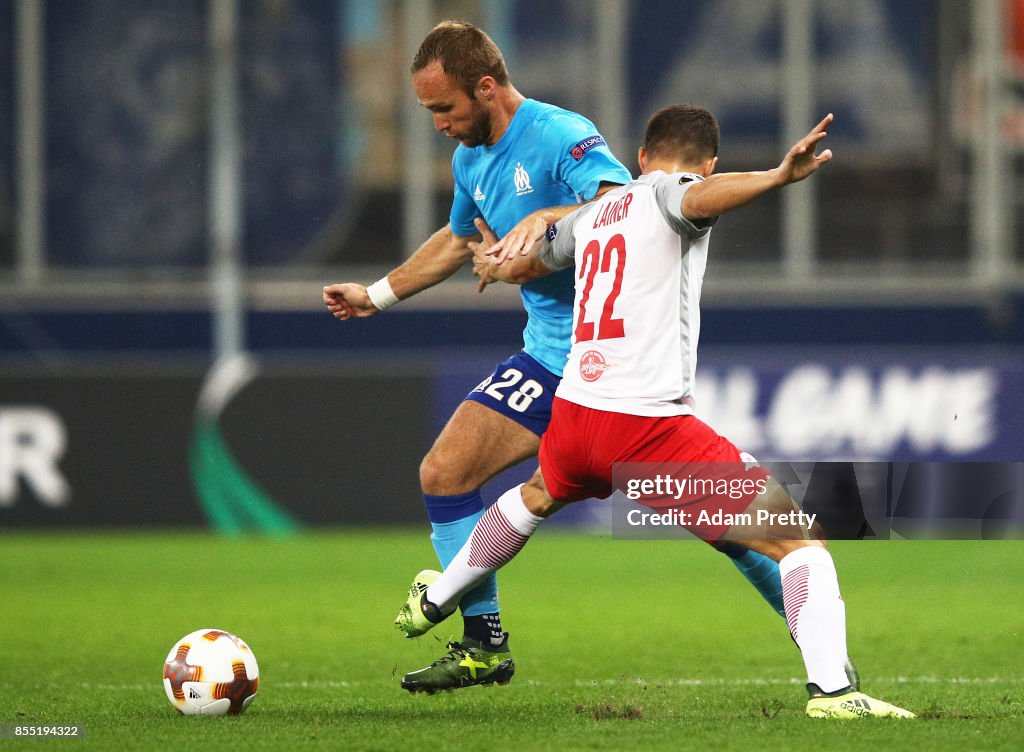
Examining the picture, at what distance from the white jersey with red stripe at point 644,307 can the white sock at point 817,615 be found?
1.88ft

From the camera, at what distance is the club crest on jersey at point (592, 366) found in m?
5.06

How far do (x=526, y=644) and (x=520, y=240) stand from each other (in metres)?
2.64

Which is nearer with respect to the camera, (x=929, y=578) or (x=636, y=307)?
(x=636, y=307)

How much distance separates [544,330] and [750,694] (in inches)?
56.4

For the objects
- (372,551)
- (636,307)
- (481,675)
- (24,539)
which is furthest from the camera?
(24,539)

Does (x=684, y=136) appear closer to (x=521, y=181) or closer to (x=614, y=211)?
(x=614, y=211)

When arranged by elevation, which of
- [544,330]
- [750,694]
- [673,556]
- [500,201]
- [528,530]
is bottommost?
[673,556]

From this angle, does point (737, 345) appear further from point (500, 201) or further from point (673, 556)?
point (500, 201)

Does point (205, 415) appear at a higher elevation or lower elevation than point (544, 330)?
lower

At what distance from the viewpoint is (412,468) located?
12.7 meters

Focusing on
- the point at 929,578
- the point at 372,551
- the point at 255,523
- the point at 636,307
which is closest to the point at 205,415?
the point at 255,523

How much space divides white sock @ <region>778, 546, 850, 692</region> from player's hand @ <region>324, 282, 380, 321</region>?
1.97m

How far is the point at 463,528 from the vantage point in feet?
19.2

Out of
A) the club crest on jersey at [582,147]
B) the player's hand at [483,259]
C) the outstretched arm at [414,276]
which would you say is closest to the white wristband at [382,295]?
the outstretched arm at [414,276]
